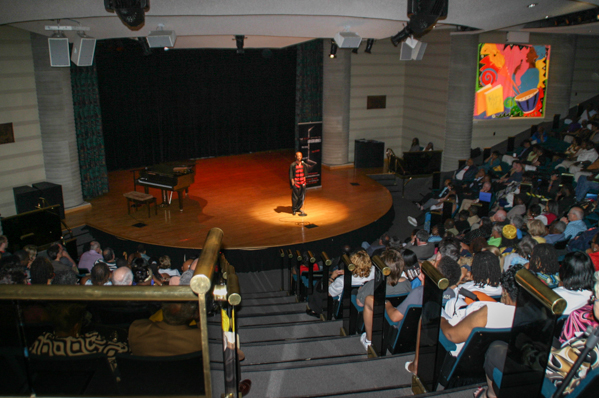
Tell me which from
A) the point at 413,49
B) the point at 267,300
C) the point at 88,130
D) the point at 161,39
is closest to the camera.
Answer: the point at 267,300

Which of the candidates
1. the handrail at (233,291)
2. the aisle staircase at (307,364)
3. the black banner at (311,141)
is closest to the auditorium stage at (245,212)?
the black banner at (311,141)

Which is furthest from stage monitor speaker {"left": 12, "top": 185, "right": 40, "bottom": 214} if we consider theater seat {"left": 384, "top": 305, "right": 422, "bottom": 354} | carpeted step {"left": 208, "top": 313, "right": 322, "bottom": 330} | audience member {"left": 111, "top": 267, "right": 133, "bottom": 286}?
theater seat {"left": 384, "top": 305, "right": 422, "bottom": 354}

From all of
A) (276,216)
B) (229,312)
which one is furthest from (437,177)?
(229,312)

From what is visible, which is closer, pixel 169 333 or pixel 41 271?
pixel 169 333

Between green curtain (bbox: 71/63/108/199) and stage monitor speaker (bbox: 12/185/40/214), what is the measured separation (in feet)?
5.35

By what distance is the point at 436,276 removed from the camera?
2242 mm

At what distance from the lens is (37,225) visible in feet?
26.9

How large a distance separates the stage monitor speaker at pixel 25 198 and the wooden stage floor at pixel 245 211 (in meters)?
0.78

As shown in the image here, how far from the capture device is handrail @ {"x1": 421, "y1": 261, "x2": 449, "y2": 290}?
2.20 m

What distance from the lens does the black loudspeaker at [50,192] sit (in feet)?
31.4

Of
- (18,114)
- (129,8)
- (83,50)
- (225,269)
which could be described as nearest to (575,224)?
(225,269)

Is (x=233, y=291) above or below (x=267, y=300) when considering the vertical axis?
above

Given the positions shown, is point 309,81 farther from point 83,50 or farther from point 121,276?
point 121,276

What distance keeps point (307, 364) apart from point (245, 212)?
277 inches
